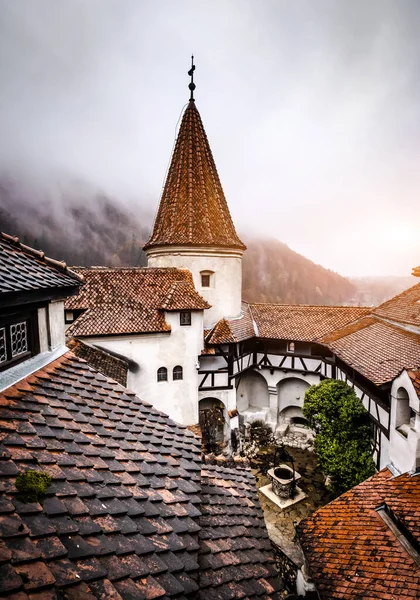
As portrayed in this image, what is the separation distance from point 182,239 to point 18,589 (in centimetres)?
1711

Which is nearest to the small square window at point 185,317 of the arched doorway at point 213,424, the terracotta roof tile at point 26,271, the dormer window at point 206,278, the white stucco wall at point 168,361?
the white stucco wall at point 168,361

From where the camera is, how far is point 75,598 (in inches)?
89.5

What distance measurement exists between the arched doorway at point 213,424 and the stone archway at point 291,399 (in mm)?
4804

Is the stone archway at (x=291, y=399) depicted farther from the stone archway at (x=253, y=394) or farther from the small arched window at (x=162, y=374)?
the small arched window at (x=162, y=374)

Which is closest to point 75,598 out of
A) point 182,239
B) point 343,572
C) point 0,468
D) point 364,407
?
point 0,468

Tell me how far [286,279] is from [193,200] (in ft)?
133

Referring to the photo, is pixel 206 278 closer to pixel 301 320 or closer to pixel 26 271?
pixel 301 320

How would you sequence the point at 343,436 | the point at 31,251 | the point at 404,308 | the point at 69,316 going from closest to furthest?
1. the point at 31,251
2. the point at 343,436
3. the point at 69,316
4. the point at 404,308

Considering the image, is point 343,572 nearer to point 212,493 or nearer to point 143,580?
point 212,493

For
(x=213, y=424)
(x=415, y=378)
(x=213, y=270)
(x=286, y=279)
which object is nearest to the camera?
(x=415, y=378)

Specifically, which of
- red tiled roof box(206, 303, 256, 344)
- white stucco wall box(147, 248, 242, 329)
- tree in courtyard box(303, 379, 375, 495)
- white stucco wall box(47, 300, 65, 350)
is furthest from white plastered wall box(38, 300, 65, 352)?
white stucco wall box(147, 248, 242, 329)

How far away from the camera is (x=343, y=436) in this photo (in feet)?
41.7

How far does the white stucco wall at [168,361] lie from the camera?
1509cm

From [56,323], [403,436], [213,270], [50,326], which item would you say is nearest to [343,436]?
[403,436]
